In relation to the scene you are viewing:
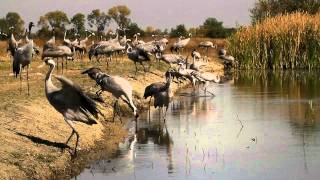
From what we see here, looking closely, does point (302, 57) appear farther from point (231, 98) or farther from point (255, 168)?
point (255, 168)

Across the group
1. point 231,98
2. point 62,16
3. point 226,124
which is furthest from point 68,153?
point 62,16

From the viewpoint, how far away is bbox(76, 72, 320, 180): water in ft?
37.3

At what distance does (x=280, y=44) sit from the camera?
37.5 m

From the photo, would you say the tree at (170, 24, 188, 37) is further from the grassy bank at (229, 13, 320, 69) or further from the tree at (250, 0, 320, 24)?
the grassy bank at (229, 13, 320, 69)

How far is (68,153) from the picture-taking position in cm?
1212

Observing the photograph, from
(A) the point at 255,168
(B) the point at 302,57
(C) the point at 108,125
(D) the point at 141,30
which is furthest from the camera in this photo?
(D) the point at 141,30

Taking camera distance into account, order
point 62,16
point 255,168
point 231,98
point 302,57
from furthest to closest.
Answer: point 62,16 → point 302,57 → point 231,98 → point 255,168

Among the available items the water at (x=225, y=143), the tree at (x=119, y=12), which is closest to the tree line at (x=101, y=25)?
the tree at (x=119, y=12)

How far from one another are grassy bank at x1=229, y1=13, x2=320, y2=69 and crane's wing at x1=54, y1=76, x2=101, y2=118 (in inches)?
1020

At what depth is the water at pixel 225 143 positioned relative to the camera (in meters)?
11.4

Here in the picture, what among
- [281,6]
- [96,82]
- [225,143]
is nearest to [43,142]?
[225,143]

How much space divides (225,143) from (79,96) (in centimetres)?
341

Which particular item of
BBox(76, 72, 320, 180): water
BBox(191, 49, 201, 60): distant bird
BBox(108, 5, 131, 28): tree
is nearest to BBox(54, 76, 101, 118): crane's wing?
BBox(76, 72, 320, 180): water

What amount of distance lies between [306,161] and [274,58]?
26335 millimetres
